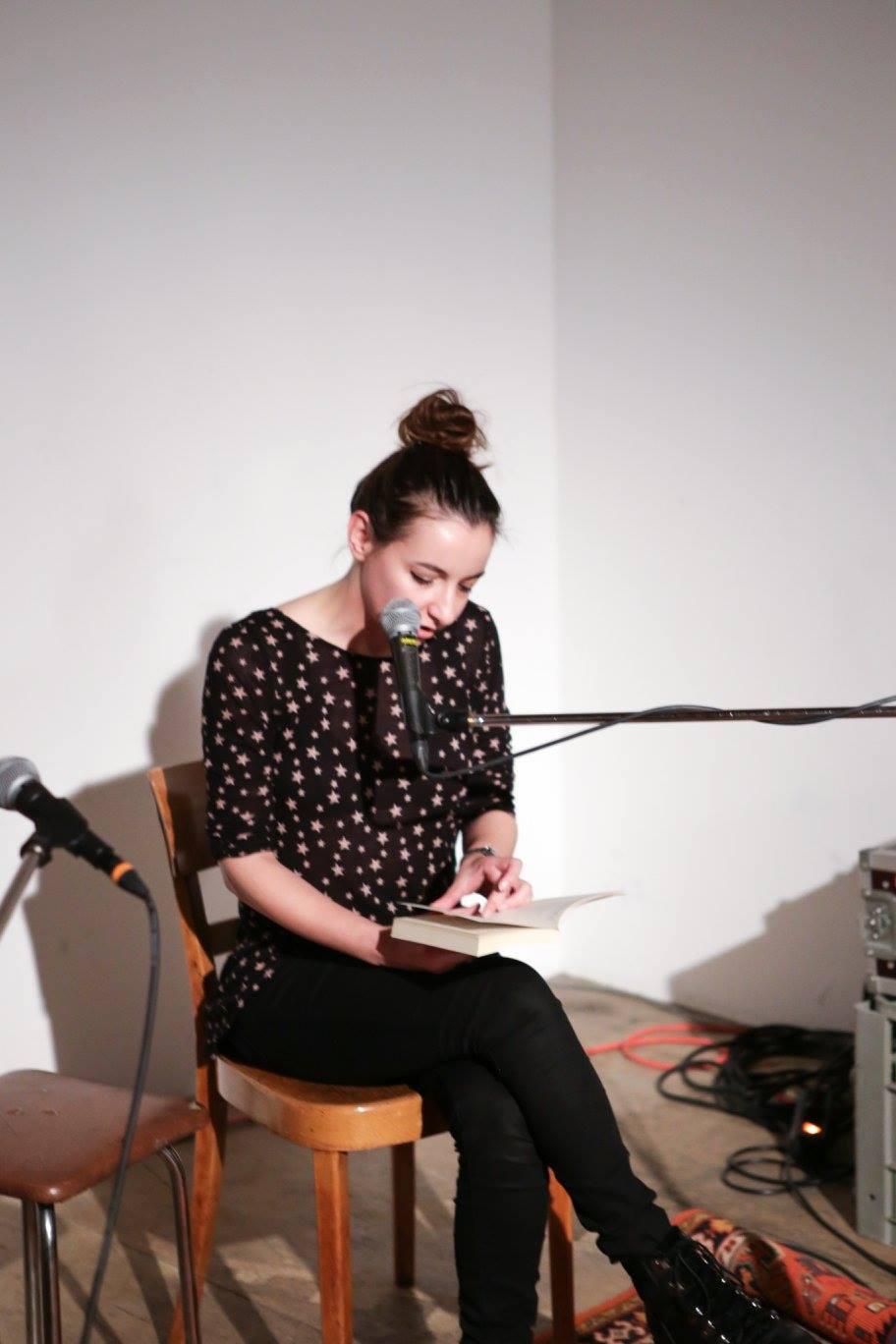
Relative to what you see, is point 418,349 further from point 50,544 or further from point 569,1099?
point 569,1099

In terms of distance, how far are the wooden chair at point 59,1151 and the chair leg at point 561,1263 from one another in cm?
45

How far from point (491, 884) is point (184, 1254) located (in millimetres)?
538

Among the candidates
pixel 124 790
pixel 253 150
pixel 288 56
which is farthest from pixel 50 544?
pixel 288 56

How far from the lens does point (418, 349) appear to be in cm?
306

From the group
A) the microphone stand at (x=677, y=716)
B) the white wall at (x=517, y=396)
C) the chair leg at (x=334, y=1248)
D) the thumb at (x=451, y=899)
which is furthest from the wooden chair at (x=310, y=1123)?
the white wall at (x=517, y=396)

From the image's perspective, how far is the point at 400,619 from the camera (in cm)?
141

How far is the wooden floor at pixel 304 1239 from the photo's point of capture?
1.88 metres

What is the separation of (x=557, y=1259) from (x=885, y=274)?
6.51ft

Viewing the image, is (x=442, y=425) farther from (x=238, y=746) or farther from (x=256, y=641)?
(x=238, y=746)

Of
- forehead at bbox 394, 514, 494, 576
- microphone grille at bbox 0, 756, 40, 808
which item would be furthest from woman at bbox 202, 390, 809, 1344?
microphone grille at bbox 0, 756, 40, 808

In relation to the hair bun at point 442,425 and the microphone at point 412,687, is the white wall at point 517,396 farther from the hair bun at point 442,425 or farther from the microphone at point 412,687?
the microphone at point 412,687

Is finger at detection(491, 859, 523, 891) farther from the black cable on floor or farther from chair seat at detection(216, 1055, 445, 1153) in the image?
the black cable on floor

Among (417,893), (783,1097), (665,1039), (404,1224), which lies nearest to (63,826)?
(417,893)

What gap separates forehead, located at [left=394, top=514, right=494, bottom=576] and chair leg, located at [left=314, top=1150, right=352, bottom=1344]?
70cm
